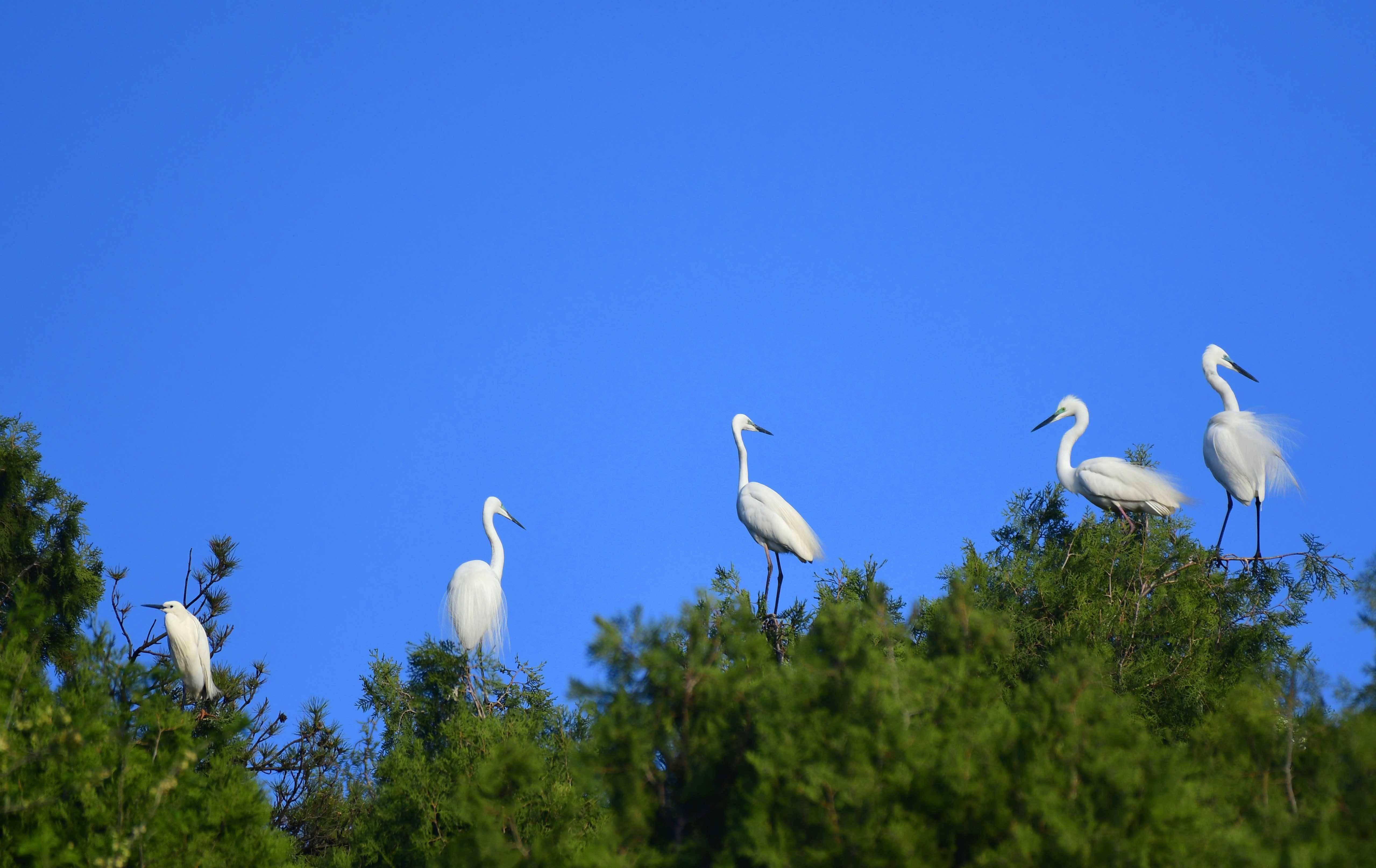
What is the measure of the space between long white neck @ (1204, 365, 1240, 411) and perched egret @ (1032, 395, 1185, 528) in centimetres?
195

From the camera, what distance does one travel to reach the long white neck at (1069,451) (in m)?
12.7

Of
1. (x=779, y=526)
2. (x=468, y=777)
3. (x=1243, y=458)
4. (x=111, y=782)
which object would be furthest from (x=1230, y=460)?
(x=111, y=782)

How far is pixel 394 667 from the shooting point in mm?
8938

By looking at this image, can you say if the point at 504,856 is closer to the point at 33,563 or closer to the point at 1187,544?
the point at 1187,544

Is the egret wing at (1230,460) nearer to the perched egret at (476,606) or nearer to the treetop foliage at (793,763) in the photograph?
the treetop foliage at (793,763)

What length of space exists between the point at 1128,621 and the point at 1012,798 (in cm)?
562

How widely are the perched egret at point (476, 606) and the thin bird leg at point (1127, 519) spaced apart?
23.9 feet

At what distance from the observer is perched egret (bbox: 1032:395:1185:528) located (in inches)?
455

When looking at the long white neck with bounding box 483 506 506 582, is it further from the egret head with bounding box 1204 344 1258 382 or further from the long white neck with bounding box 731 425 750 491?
the egret head with bounding box 1204 344 1258 382

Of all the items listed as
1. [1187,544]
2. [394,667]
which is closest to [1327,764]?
[1187,544]

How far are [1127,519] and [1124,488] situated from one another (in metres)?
0.48

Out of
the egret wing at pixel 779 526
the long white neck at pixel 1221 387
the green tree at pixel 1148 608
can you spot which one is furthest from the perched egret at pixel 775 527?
the long white neck at pixel 1221 387

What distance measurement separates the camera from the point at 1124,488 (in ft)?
38.2

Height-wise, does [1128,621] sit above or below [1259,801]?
above
